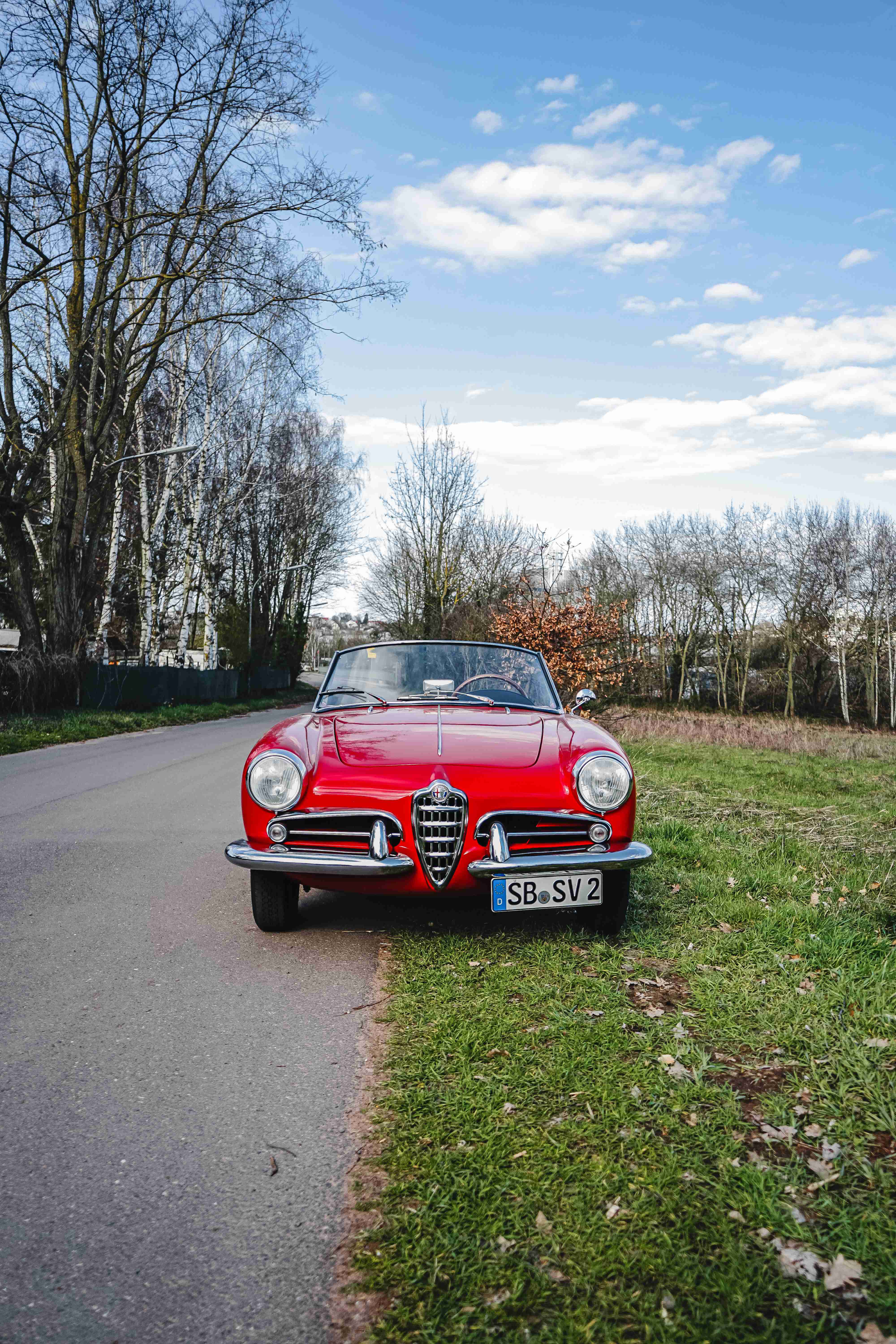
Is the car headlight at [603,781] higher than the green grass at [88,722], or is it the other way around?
the car headlight at [603,781]

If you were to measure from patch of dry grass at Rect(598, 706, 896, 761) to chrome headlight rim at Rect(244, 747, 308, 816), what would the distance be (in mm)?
11087

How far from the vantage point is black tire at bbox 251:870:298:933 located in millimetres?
4312

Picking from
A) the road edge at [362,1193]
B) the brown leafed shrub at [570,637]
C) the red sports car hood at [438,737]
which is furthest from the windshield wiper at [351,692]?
the brown leafed shrub at [570,637]

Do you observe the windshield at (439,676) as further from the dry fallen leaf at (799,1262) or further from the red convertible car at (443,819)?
the dry fallen leaf at (799,1262)

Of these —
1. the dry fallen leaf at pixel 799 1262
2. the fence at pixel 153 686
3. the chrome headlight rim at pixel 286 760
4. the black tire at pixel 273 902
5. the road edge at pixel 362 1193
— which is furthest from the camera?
the fence at pixel 153 686

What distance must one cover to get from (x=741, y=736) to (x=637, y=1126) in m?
18.1

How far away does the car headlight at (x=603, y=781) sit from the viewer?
13.4 feet

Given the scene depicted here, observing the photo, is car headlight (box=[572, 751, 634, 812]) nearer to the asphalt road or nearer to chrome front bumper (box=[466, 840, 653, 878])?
chrome front bumper (box=[466, 840, 653, 878])

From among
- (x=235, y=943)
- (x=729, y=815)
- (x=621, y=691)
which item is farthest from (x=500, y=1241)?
(x=621, y=691)

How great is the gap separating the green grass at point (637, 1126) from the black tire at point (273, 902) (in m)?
0.56

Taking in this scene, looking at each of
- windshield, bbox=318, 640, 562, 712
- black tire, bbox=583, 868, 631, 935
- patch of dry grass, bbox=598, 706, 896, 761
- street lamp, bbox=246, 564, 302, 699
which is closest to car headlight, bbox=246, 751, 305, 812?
windshield, bbox=318, 640, 562, 712

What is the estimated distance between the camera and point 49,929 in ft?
14.6

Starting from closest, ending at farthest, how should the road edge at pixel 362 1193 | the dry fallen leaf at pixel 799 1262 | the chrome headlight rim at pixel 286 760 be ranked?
1. the road edge at pixel 362 1193
2. the dry fallen leaf at pixel 799 1262
3. the chrome headlight rim at pixel 286 760

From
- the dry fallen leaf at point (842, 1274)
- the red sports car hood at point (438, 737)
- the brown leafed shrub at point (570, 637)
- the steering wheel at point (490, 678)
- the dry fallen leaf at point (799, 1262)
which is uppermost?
the brown leafed shrub at point (570, 637)
